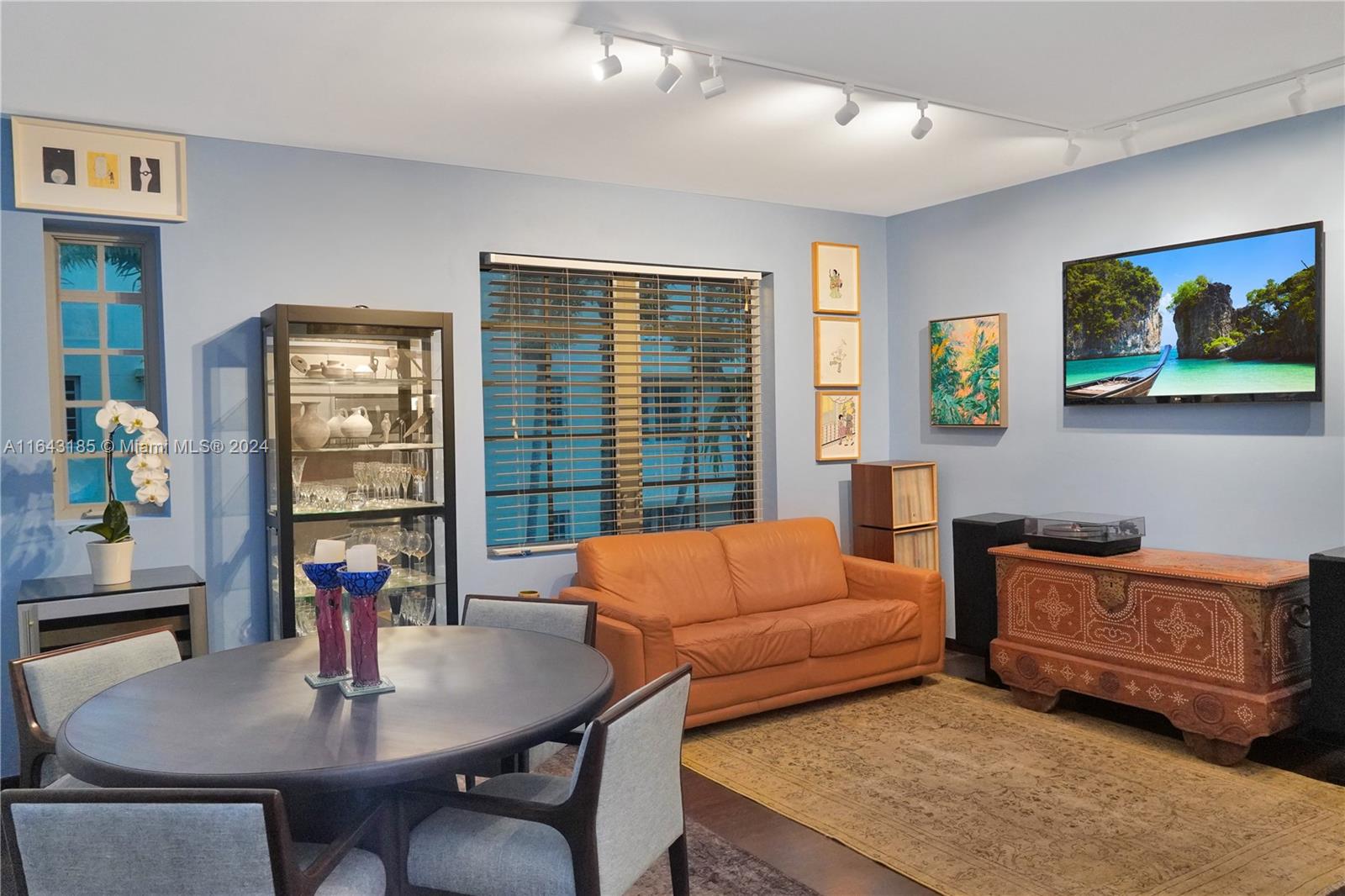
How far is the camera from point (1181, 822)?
3.30 metres

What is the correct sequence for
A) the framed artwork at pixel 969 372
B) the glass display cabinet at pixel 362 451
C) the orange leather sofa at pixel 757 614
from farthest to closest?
the framed artwork at pixel 969 372
the orange leather sofa at pixel 757 614
the glass display cabinet at pixel 362 451

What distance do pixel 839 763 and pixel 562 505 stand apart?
204cm

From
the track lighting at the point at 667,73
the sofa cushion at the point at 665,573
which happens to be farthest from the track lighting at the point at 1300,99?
the sofa cushion at the point at 665,573

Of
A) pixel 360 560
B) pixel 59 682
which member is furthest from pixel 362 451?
pixel 360 560

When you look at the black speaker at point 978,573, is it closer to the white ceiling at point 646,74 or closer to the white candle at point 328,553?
the white ceiling at point 646,74

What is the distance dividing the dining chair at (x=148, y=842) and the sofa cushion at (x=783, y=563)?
11.5ft

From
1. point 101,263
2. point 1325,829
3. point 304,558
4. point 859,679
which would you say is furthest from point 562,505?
point 1325,829

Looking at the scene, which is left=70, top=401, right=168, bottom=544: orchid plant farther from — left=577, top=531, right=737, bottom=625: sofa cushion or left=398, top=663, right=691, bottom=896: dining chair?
left=398, top=663, right=691, bottom=896: dining chair

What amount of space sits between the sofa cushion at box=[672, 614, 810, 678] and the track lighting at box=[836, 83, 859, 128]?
2254 mm

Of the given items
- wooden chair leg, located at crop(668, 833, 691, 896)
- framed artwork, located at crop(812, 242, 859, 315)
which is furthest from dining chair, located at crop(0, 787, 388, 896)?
framed artwork, located at crop(812, 242, 859, 315)

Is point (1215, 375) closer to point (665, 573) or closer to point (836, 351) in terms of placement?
point (836, 351)

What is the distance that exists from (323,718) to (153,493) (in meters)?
2.13

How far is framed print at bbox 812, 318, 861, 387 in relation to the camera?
19.3ft

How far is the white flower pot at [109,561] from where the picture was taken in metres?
3.60
